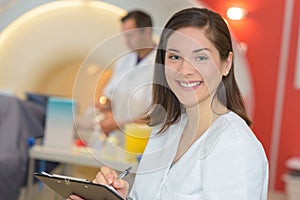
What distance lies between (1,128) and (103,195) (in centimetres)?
185

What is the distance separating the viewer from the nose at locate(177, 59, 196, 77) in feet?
3.54

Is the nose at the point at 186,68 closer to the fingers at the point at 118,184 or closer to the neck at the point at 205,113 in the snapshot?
the neck at the point at 205,113

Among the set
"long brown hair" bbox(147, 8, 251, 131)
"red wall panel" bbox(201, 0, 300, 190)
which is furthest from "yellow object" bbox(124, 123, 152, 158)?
"red wall panel" bbox(201, 0, 300, 190)

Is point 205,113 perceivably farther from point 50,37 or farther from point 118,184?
point 50,37

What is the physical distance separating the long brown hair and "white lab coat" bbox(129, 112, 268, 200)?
2.0 inches

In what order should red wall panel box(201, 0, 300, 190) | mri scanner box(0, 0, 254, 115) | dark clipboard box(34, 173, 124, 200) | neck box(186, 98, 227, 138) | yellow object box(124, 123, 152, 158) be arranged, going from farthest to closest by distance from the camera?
1. red wall panel box(201, 0, 300, 190)
2. mri scanner box(0, 0, 254, 115)
3. yellow object box(124, 123, 152, 158)
4. neck box(186, 98, 227, 138)
5. dark clipboard box(34, 173, 124, 200)

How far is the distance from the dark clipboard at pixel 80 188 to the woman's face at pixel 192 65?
0.81 ft

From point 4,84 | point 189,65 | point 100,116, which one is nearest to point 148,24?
point 4,84

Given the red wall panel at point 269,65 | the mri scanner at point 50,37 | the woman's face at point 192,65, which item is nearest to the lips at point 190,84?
the woman's face at point 192,65

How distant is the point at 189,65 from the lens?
1083mm

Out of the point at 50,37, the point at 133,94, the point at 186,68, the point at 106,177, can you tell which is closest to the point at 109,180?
the point at 106,177

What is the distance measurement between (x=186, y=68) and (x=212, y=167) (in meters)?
0.20

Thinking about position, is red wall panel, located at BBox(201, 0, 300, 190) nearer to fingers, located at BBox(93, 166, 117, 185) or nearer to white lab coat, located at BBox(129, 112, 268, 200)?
white lab coat, located at BBox(129, 112, 268, 200)

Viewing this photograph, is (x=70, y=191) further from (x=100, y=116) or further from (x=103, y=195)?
(x=100, y=116)
